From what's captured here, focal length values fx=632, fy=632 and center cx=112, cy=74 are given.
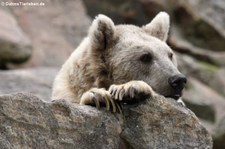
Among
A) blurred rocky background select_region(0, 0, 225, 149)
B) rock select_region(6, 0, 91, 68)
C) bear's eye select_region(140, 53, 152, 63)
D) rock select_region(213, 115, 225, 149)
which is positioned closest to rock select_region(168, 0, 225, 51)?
blurred rocky background select_region(0, 0, 225, 149)

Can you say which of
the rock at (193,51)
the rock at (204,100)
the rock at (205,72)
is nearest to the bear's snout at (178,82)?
the rock at (204,100)

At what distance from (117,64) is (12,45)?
24.0 ft

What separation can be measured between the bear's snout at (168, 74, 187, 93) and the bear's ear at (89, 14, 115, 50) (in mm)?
1162

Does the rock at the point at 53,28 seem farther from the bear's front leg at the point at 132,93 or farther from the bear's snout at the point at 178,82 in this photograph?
the bear's front leg at the point at 132,93

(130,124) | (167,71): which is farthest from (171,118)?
(167,71)

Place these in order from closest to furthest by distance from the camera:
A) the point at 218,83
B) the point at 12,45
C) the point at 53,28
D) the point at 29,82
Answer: the point at 29,82 < the point at 12,45 < the point at 53,28 < the point at 218,83

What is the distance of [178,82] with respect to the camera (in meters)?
6.74

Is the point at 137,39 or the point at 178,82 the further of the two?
the point at 137,39

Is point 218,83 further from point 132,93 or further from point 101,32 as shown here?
point 132,93

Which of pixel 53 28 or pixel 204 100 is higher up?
pixel 53 28

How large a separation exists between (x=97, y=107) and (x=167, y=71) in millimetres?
1549

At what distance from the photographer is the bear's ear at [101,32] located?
7551 millimetres

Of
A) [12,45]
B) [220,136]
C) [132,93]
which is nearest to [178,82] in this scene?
[132,93]

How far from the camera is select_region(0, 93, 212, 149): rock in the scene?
198 inches
